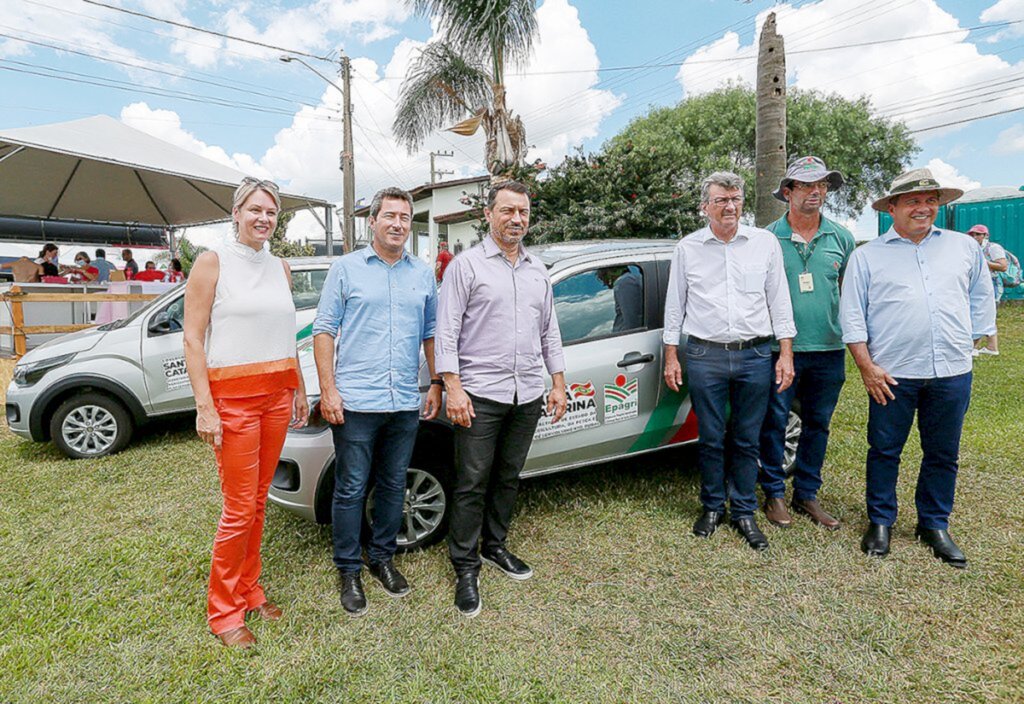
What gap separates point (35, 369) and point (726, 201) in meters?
5.37

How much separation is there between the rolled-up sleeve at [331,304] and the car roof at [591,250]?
1424mm

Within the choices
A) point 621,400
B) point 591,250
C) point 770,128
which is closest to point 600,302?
point 591,250

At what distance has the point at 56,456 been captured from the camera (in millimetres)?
5188

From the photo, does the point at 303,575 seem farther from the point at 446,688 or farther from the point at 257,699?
the point at 446,688

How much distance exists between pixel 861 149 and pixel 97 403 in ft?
93.2

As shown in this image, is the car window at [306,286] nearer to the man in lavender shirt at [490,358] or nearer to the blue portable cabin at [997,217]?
the man in lavender shirt at [490,358]

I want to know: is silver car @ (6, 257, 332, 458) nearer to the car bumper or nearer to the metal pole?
the car bumper

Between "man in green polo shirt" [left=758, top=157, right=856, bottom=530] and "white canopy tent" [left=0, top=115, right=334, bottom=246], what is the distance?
9100mm

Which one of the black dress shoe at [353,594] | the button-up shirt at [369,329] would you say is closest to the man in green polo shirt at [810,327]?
the button-up shirt at [369,329]

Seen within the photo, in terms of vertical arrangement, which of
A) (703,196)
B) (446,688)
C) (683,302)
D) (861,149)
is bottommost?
(446,688)

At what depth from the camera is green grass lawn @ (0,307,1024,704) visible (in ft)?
7.54

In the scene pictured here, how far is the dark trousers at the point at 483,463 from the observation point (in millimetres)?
2811

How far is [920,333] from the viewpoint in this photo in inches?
120

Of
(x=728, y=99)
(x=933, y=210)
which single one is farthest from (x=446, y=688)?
(x=728, y=99)
